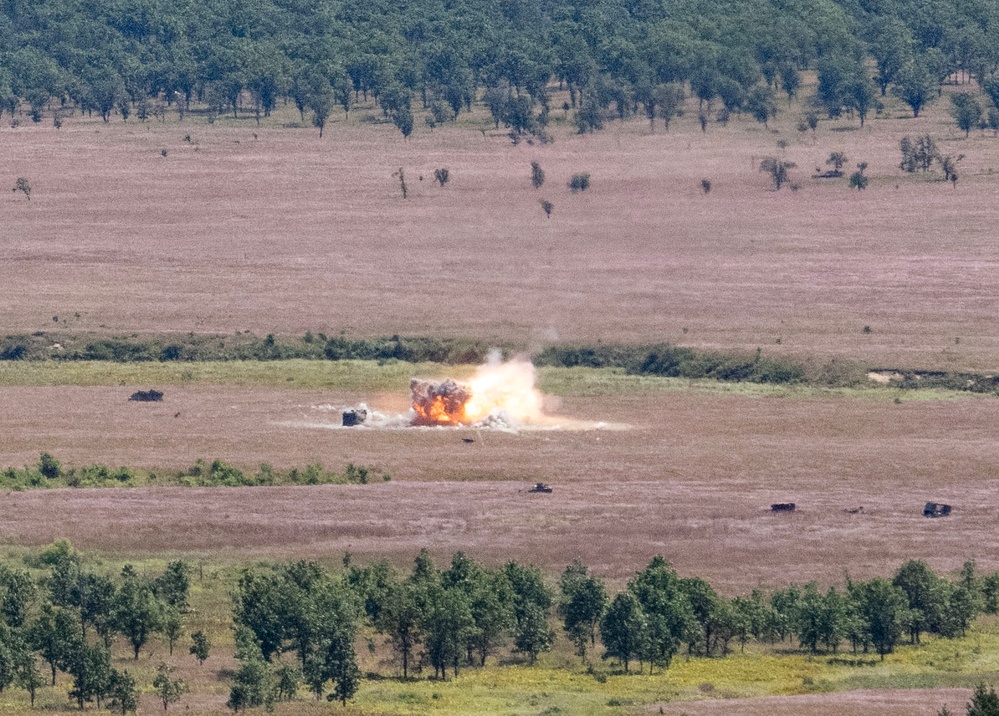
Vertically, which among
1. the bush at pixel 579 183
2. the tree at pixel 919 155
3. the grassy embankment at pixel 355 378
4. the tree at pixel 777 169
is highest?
the tree at pixel 919 155

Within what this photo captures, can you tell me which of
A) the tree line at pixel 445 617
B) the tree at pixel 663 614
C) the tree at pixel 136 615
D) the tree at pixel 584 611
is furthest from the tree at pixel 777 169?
the tree at pixel 136 615

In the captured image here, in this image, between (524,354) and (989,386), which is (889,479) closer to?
(989,386)

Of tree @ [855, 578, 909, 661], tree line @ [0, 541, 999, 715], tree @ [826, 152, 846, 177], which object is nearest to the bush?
tree @ [826, 152, 846, 177]

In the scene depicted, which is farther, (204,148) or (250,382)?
(204,148)

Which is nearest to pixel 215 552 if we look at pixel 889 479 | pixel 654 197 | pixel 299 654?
pixel 299 654

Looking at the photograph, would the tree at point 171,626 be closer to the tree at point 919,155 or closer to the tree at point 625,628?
the tree at point 625,628

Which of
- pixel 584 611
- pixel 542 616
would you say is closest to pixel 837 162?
pixel 584 611

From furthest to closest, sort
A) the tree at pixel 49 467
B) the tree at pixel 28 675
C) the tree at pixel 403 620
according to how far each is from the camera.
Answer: the tree at pixel 49 467 < the tree at pixel 403 620 < the tree at pixel 28 675
